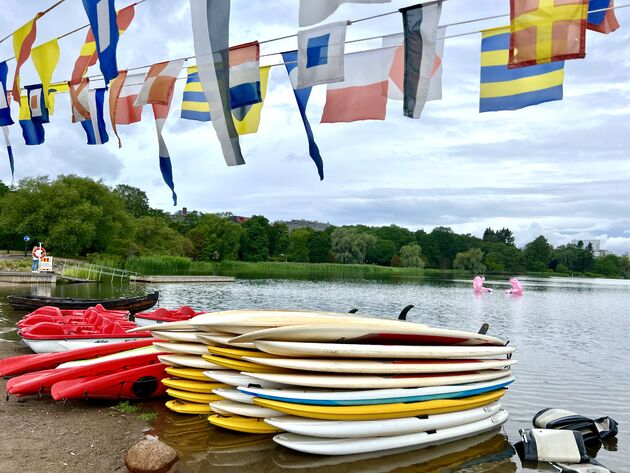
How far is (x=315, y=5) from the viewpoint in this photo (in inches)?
199

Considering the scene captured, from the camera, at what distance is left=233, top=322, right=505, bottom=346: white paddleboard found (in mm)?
5230

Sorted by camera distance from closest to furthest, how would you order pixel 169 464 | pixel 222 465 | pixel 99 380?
pixel 169 464 < pixel 222 465 < pixel 99 380

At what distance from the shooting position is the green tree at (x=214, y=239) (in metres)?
76.4

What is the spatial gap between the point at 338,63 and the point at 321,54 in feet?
0.78

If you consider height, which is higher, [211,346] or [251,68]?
[251,68]

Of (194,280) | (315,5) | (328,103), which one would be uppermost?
(315,5)

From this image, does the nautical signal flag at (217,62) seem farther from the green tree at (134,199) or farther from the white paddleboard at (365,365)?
the green tree at (134,199)

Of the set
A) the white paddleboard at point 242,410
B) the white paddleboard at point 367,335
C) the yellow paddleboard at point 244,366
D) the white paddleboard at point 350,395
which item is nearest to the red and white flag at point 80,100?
the yellow paddleboard at point 244,366

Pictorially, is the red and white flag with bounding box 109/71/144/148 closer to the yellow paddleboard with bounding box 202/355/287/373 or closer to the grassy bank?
the yellow paddleboard with bounding box 202/355/287/373

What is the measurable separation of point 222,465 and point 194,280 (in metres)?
35.5

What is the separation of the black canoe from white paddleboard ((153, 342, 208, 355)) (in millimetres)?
10098

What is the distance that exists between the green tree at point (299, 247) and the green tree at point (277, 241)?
1.40 meters

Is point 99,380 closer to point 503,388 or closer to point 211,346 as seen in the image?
point 211,346

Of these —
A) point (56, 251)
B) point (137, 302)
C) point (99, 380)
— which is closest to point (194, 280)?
point (56, 251)
